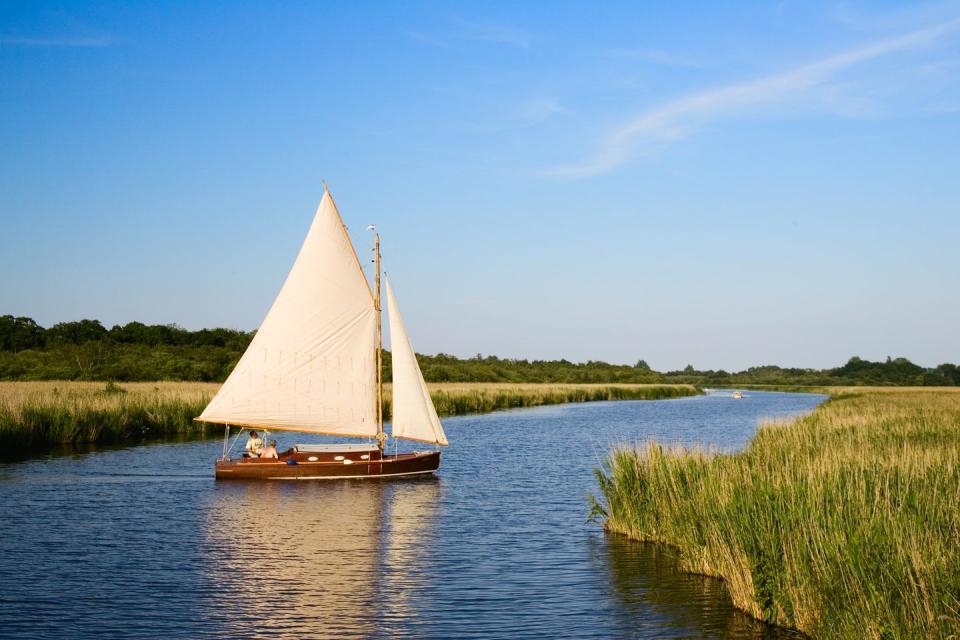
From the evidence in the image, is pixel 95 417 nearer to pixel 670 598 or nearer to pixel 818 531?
pixel 670 598

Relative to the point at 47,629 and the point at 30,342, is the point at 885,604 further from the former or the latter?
the point at 30,342

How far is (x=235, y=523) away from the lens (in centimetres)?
2172

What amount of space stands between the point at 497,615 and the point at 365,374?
18.3 metres

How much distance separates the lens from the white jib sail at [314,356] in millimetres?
30047

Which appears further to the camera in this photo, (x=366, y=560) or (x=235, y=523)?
(x=235, y=523)

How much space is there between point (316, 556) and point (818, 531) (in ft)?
34.0

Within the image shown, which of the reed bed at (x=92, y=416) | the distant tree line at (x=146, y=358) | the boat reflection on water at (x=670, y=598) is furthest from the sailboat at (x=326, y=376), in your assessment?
the distant tree line at (x=146, y=358)

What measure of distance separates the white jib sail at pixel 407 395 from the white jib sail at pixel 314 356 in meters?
1.30

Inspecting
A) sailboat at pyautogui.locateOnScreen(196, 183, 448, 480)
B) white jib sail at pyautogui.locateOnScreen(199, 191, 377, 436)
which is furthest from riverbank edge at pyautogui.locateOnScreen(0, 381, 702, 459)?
sailboat at pyautogui.locateOnScreen(196, 183, 448, 480)

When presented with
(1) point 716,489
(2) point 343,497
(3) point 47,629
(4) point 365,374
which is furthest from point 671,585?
(4) point 365,374

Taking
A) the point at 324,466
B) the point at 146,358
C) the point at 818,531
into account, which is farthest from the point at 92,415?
the point at 146,358

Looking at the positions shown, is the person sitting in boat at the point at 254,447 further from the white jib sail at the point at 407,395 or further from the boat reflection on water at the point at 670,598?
the boat reflection on water at the point at 670,598

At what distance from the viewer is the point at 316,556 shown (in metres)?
18.0

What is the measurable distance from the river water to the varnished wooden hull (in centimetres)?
62
